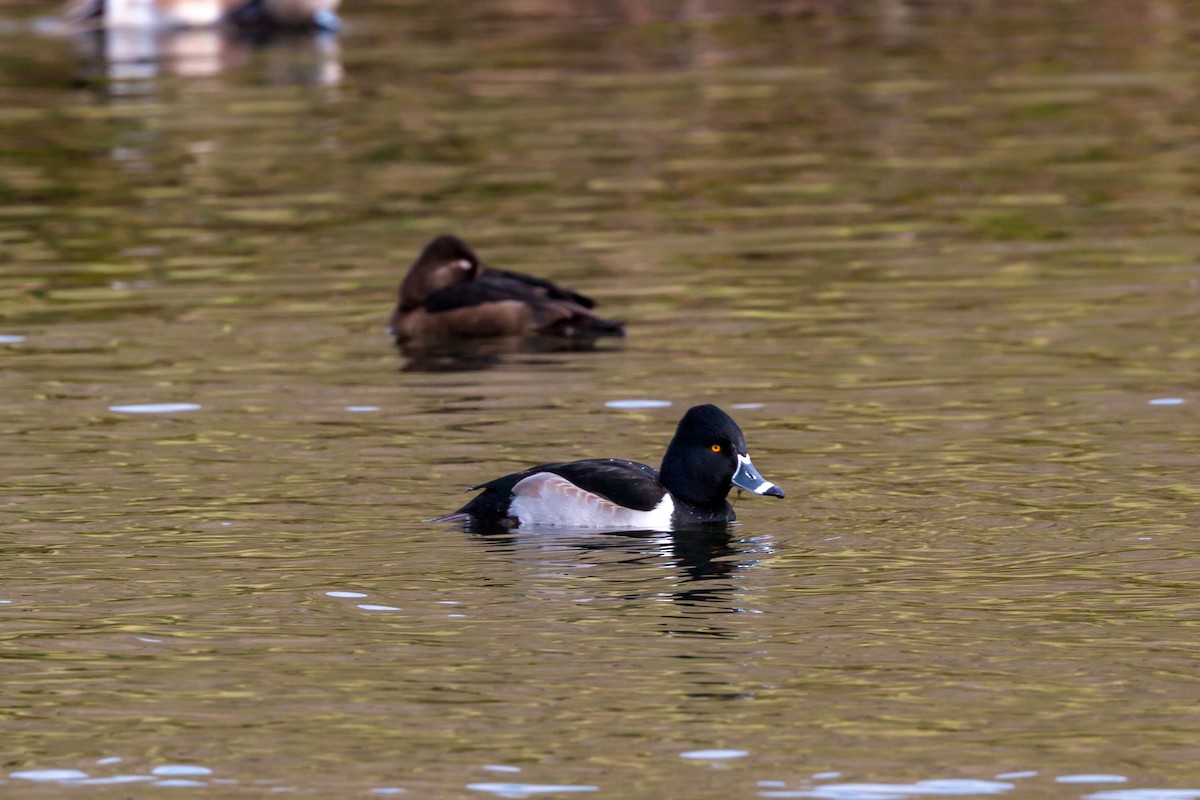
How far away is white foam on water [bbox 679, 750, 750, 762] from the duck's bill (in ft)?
10.3

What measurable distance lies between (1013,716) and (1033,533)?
2.73 meters

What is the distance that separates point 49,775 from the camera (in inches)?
318

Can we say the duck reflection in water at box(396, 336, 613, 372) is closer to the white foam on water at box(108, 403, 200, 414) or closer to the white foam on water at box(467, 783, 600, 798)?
the white foam on water at box(108, 403, 200, 414)

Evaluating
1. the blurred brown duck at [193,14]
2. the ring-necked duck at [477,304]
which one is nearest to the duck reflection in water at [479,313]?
the ring-necked duck at [477,304]

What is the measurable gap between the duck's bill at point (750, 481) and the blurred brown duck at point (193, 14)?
97.1 ft

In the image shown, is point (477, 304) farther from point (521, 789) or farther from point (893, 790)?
point (893, 790)

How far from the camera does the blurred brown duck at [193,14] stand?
40.5m

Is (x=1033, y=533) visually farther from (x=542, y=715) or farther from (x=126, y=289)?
(x=126, y=289)

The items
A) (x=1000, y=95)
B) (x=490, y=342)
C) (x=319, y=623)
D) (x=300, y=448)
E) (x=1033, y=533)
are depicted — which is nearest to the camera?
(x=319, y=623)

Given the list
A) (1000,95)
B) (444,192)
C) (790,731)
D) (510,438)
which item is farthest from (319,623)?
(1000,95)

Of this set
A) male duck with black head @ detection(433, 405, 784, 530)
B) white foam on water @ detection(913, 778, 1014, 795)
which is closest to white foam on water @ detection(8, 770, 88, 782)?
white foam on water @ detection(913, 778, 1014, 795)

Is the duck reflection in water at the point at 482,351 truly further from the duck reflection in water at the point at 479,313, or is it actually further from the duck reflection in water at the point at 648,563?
the duck reflection in water at the point at 648,563

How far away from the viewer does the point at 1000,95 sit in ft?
95.9

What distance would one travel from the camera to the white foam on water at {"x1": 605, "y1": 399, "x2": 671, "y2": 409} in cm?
1445
